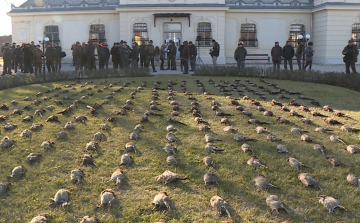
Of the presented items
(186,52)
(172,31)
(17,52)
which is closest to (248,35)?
(172,31)

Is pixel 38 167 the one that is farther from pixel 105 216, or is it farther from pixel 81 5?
pixel 81 5

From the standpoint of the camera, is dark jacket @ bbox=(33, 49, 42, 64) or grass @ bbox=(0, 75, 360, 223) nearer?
grass @ bbox=(0, 75, 360, 223)

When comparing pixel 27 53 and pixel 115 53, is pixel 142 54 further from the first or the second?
pixel 27 53

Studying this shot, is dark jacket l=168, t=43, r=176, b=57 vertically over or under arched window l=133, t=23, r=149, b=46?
under

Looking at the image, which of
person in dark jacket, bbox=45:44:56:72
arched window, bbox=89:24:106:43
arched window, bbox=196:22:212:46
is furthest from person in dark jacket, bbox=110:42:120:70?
arched window, bbox=89:24:106:43

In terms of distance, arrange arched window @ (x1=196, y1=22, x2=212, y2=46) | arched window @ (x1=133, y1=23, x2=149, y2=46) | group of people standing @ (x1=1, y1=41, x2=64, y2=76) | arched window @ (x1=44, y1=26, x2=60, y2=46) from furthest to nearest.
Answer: arched window @ (x1=44, y1=26, x2=60, y2=46), arched window @ (x1=133, y1=23, x2=149, y2=46), arched window @ (x1=196, y1=22, x2=212, y2=46), group of people standing @ (x1=1, y1=41, x2=64, y2=76)

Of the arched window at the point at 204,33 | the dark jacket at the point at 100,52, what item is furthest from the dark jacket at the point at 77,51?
the arched window at the point at 204,33

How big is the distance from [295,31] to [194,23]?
9.18 m

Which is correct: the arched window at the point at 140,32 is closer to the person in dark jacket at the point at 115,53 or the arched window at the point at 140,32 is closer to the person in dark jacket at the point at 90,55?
the person in dark jacket at the point at 115,53

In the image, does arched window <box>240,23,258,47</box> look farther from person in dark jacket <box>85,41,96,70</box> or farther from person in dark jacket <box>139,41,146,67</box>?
person in dark jacket <box>85,41,96,70</box>

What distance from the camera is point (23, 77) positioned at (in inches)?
619

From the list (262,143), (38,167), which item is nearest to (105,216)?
(38,167)

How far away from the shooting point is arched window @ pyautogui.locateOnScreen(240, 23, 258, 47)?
3300 centimetres

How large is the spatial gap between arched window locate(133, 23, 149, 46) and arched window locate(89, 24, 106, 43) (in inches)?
123
